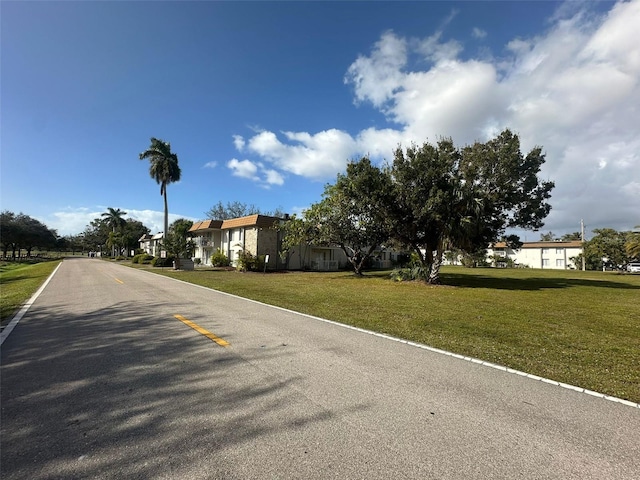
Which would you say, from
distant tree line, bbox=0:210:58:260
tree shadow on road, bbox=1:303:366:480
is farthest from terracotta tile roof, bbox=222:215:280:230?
distant tree line, bbox=0:210:58:260

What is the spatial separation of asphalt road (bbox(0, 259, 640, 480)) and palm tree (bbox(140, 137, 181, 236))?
1527 inches

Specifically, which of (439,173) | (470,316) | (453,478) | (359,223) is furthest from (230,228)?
(453,478)

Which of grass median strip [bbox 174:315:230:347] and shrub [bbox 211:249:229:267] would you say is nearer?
grass median strip [bbox 174:315:230:347]

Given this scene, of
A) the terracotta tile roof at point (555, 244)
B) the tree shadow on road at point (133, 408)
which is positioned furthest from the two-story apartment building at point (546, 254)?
the tree shadow on road at point (133, 408)

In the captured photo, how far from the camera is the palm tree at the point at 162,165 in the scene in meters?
41.0

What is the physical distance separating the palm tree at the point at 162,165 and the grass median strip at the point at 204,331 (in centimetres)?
3637

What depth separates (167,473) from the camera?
2430 mm

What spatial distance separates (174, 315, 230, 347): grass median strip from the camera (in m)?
5.95

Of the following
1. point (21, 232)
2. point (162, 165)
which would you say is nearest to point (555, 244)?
point (162, 165)

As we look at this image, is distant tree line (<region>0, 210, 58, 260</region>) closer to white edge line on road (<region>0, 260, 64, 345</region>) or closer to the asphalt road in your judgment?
white edge line on road (<region>0, 260, 64, 345</region>)

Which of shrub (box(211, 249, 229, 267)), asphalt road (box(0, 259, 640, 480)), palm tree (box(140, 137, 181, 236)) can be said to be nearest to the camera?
asphalt road (box(0, 259, 640, 480))

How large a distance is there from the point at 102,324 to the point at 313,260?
31.8 meters

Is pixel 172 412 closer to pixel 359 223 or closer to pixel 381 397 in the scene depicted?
pixel 381 397

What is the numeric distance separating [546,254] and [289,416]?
7148 cm
